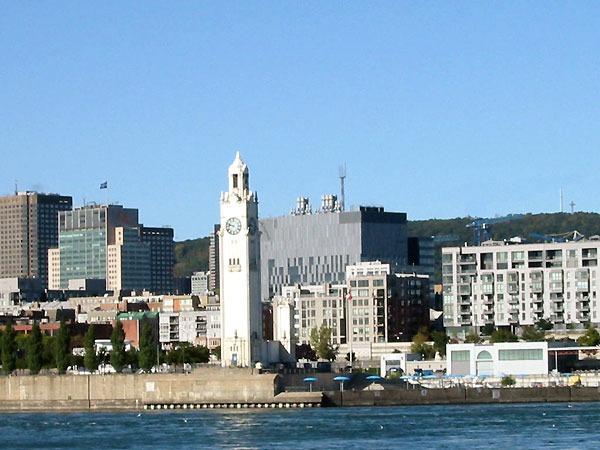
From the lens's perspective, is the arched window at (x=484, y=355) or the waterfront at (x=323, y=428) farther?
the arched window at (x=484, y=355)

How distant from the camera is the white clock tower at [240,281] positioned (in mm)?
172625

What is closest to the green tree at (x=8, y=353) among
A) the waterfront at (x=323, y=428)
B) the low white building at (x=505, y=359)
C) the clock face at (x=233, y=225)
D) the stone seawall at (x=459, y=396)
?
the waterfront at (x=323, y=428)

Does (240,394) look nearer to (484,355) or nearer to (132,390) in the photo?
(132,390)

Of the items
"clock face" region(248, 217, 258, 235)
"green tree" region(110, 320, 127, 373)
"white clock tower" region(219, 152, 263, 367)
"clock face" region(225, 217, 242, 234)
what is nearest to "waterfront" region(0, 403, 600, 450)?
"green tree" region(110, 320, 127, 373)

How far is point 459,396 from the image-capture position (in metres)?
156

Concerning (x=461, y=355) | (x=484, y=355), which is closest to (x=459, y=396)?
(x=484, y=355)

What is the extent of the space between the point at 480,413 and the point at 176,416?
26.1 metres

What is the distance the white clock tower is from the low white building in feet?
85.2

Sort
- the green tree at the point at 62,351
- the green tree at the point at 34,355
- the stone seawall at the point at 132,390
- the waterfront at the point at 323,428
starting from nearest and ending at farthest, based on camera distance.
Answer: the waterfront at the point at 323,428
the stone seawall at the point at 132,390
the green tree at the point at 62,351
the green tree at the point at 34,355

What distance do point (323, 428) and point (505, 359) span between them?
208 feet

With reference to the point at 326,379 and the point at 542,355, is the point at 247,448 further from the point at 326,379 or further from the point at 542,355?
the point at 542,355

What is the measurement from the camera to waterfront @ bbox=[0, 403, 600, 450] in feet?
361

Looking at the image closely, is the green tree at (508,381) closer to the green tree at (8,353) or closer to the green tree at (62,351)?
the green tree at (62,351)

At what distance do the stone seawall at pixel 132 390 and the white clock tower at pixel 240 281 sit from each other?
39.5ft
